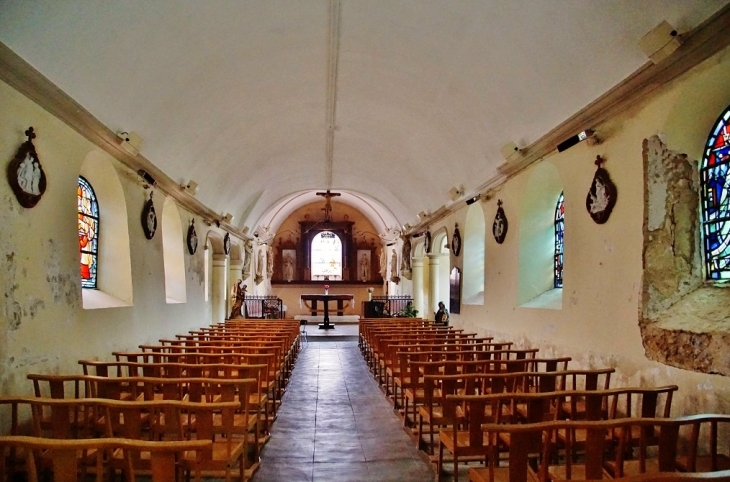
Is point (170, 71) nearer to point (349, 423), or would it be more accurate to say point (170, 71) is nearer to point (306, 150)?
point (349, 423)

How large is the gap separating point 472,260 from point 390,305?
9.41 metres

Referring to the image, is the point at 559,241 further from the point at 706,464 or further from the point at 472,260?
the point at 706,464

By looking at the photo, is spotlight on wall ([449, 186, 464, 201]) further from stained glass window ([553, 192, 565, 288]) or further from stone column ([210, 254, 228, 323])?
stone column ([210, 254, 228, 323])

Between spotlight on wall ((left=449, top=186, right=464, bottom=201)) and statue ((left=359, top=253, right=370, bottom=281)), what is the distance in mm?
15340

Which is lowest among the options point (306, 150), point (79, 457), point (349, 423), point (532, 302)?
point (349, 423)

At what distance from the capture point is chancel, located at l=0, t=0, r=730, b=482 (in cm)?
411

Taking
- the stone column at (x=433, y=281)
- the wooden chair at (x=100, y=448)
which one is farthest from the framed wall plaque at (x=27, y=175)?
the stone column at (x=433, y=281)

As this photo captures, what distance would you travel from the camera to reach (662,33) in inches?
185

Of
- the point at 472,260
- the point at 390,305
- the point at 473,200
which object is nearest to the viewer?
the point at 473,200

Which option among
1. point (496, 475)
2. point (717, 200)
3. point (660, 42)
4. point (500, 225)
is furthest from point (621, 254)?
point (500, 225)

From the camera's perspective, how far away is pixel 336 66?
8430 mm

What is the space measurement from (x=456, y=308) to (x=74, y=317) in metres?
8.70

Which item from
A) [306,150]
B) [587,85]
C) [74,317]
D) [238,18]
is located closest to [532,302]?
[587,85]

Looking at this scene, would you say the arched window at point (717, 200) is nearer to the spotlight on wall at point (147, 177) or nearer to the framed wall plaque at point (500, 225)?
the framed wall plaque at point (500, 225)
